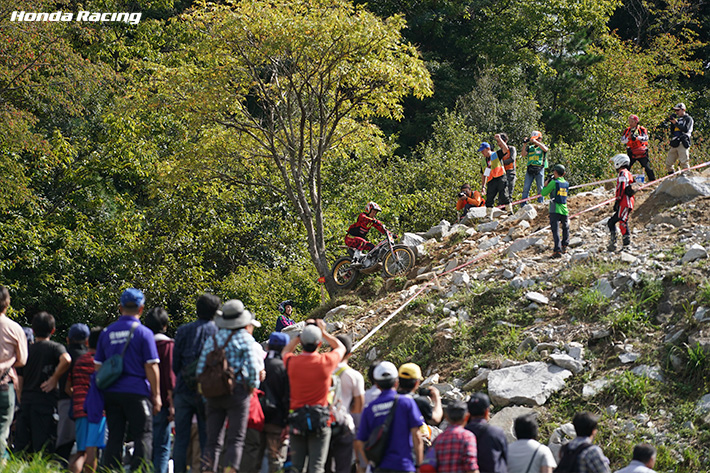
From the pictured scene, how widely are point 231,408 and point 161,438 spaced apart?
0.98 metres

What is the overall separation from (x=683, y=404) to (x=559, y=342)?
70.4 inches

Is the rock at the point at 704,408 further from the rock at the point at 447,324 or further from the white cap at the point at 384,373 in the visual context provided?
the white cap at the point at 384,373

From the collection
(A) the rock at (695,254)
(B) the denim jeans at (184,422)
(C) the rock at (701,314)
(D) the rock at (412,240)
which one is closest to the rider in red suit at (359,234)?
(D) the rock at (412,240)

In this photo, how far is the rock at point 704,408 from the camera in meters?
8.47

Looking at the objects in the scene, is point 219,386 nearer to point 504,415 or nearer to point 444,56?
point 504,415

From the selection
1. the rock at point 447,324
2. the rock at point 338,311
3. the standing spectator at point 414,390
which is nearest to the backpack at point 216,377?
the standing spectator at point 414,390

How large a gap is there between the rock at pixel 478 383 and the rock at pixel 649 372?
5.95 ft

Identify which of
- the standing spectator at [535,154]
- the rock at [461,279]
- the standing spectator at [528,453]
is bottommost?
the standing spectator at [528,453]

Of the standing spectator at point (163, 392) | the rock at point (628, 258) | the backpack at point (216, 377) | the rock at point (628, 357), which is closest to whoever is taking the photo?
the backpack at point (216, 377)

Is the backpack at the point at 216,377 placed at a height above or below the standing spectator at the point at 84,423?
above

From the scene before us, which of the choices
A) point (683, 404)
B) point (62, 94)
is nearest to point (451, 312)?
point (683, 404)

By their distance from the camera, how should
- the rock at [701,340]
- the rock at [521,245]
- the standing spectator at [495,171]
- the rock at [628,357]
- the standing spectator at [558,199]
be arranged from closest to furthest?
1. the rock at [701,340]
2. the rock at [628,357]
3. the standing spectator at [558,199]
4. the rock at [521,245]
5. the standing spectator at [495,171]

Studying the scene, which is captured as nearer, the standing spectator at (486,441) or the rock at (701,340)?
the standing spectator at (486,441)

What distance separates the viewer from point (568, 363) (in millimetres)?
9641
